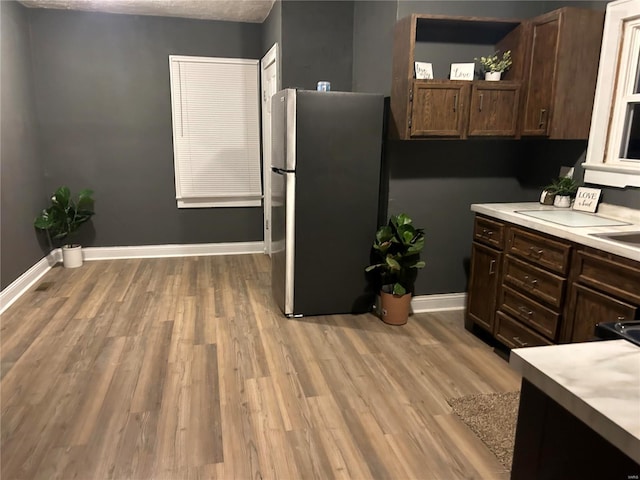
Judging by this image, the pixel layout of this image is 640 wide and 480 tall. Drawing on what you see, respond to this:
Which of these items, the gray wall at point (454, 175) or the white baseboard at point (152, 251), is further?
the white baseboard at point (152, 251)

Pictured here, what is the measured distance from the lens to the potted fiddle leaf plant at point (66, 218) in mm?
4660

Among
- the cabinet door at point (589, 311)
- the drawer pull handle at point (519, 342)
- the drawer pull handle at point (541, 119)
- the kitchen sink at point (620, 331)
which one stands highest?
the drawer pull handle at point (541, 119)

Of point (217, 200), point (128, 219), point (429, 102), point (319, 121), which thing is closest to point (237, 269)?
point (217, 200)

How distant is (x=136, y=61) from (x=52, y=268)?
2.27m

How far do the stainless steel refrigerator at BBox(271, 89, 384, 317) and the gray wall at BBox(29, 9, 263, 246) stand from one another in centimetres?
188

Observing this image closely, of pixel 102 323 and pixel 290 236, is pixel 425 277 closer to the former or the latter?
pixel 290 236

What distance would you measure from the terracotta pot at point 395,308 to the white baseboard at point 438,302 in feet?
0.82

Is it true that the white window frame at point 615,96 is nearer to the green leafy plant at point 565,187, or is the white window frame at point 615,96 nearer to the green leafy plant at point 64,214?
the green leafy plant at point 565,187

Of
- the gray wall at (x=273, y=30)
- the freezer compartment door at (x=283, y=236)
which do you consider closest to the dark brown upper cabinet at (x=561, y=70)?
the freezer compartment door at (x=283, y=236)

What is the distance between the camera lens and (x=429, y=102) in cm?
314

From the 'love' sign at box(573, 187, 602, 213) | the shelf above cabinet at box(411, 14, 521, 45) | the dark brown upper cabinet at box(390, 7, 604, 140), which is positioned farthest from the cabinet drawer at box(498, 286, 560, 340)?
the shelf above cabinet at box(411, 14, 521, 45)

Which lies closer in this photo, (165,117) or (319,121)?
(319,121)

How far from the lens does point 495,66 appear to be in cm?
327

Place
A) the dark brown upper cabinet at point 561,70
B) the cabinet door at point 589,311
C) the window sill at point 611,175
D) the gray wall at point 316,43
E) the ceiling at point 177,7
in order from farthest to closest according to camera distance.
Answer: the ceiling at point 177,7
the gray wall at point 316,43
the dark brown upper cabinet at point 561,70
the window sill at point 611,175
the cabinet door at point 589,311
